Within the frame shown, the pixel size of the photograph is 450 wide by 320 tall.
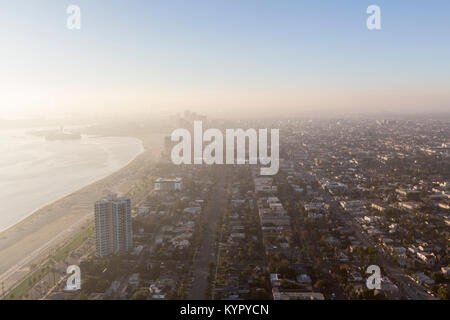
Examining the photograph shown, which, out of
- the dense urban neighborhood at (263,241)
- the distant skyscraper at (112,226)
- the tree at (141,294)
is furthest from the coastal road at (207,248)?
the distant skyscraper at (112,226)

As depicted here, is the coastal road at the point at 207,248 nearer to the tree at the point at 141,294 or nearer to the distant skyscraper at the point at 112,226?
the tree at the point at 141,294

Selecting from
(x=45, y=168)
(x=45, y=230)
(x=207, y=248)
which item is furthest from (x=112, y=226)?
(x=45, y=168)

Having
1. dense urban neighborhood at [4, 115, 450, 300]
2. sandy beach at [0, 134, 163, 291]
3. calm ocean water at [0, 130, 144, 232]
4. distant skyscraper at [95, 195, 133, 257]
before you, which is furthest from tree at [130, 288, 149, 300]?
calm ocean water at [0, 130, 144, 232]

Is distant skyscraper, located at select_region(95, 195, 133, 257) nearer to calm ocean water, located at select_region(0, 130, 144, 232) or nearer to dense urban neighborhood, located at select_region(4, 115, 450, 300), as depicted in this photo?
dense urban neighborhood, located at select_region(4, 115, 450, 300)
